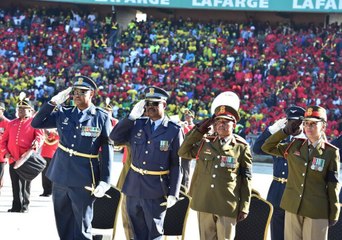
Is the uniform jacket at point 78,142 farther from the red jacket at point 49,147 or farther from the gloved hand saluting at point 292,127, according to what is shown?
the red jacket at point 49,147

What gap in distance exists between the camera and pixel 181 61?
32.7 m

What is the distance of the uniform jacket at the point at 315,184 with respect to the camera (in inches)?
289

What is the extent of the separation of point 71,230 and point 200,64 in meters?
24.3

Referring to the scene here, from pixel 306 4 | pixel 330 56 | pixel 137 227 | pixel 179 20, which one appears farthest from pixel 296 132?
pixel 179 20

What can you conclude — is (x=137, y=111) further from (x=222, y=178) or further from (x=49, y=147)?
(x=49, y=147)

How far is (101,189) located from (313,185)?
6.85 feet

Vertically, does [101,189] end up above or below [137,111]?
below

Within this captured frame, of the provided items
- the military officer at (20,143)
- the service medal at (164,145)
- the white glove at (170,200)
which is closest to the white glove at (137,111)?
the service medal at (164,145)

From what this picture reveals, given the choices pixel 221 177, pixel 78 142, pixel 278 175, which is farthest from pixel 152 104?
pixel 278 175

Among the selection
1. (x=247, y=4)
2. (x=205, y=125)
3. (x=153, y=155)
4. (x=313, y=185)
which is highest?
(x=247, y=4)

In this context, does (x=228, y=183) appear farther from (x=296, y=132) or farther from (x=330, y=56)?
(x=330, y=56)

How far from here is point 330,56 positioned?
103ft

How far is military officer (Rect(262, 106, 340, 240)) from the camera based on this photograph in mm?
7332

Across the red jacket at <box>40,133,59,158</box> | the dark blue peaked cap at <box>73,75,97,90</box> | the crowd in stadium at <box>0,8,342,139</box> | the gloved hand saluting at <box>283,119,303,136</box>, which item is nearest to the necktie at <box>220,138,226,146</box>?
the gloved hand saluting at <box>283,119,303,136</box>
